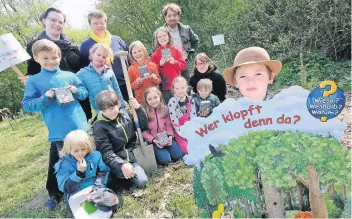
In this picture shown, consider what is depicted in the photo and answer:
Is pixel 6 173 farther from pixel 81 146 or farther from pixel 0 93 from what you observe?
pixel 0 93

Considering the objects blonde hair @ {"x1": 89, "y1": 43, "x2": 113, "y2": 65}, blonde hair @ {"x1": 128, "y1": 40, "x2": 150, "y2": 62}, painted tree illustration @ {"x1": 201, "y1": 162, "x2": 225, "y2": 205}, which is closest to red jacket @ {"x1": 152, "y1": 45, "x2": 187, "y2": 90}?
blonde hair @ {"x1": 128, "y1": 40, "x2": 150, "y2": 62}

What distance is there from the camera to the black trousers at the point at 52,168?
11.8ft

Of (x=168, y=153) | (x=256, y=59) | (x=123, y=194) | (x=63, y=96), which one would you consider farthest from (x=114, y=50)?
(x=256, y=59)

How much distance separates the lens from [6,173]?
18.4ft

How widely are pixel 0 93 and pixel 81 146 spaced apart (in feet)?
72.3

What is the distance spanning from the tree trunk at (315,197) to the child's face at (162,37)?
274cm

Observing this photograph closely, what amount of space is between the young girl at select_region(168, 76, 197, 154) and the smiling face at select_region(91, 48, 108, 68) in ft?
2.92

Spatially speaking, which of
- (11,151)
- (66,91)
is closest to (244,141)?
(66,91)

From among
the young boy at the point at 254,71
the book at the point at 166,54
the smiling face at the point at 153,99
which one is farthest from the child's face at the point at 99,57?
the young boy at the point at 254,71

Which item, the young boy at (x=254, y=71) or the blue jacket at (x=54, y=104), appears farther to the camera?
the blue jacket at (x=54, y=104)

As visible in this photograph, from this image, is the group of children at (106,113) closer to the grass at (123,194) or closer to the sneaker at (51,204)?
the sneaker at (51,204)

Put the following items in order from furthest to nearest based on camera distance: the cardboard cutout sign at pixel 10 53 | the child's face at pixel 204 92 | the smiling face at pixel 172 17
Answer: the smiling face at pixel 172 17 → the child's face at pixel 204 92 → the cardboard cutout sign at pixel 10 53

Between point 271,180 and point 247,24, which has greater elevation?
point 247,24

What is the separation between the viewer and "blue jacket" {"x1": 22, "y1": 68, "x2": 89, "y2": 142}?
11.1ft
